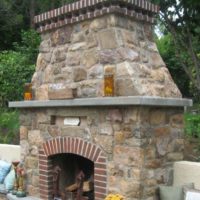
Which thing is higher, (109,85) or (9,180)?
(109,85)

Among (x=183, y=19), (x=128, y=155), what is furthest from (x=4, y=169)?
(x=183, y=19)

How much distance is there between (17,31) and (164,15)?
28.5ft

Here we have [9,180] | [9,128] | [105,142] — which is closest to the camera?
[105,142]

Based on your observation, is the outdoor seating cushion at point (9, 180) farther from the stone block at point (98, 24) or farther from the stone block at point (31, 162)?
the stone block at point (98, 24)

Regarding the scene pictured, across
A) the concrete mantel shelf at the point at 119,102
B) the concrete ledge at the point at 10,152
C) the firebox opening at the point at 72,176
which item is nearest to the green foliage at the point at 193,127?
the concrete mantel shelf at the point at 119,102

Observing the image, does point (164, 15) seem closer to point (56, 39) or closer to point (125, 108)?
point (56, 39)

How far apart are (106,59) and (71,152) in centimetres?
129

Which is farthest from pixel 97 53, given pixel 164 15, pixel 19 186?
pixel 164 15

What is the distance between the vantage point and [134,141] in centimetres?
409

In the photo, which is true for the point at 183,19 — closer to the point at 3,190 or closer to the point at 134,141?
the point at 134,141

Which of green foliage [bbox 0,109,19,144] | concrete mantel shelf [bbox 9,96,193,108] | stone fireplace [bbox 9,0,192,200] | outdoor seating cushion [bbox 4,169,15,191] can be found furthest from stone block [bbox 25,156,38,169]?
green foliage [bbox 0,109,19,144]

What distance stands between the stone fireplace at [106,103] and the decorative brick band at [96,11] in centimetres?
1

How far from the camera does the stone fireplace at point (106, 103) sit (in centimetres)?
414

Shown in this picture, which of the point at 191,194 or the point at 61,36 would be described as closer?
the point at 191,194
